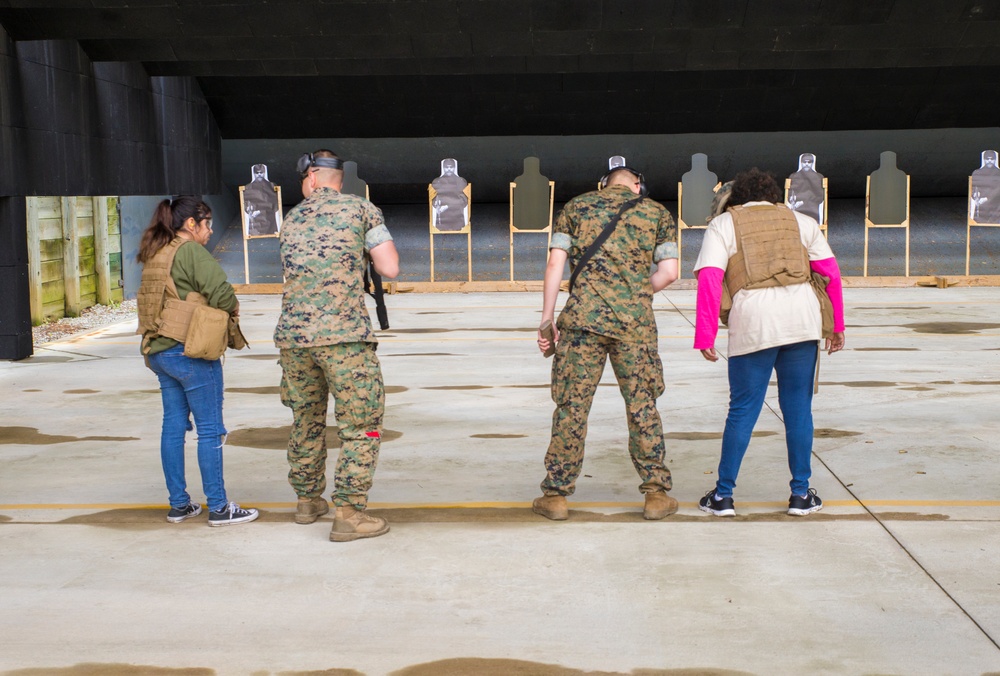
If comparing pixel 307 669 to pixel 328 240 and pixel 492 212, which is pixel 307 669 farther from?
pixel 492 212

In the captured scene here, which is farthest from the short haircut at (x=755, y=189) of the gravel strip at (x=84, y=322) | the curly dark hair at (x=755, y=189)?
the gravel strip at (x=84, y=322)

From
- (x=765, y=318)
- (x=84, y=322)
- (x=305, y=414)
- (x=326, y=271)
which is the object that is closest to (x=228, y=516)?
(x=305, y=414)

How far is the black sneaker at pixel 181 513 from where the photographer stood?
5.47 m

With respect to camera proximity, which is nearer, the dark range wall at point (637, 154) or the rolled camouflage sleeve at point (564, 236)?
the rolled camouflage sleeve at point (564, 236)

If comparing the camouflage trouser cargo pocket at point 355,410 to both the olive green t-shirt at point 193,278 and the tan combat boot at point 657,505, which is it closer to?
the olive green t-shirt at point 193,278

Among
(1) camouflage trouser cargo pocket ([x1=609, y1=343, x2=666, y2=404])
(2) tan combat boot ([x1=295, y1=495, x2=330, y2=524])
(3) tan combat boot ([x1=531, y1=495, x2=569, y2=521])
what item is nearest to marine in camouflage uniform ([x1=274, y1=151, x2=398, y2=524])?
(2) tan combat boot ([x1=295, y1=495, x2=330, y2=524])

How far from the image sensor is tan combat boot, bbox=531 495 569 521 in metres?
5.38

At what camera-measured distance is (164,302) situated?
17.2 feet

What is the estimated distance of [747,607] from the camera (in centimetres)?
425

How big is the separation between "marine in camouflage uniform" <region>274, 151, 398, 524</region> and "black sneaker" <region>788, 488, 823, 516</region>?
6.51ft

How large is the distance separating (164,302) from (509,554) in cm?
195

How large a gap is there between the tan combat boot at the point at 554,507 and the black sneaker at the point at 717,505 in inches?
26.6

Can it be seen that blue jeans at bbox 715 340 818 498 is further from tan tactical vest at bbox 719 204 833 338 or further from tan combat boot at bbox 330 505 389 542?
tan combat boot at bbox 330 505 389 542

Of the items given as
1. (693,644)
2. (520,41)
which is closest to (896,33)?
(520,41)
